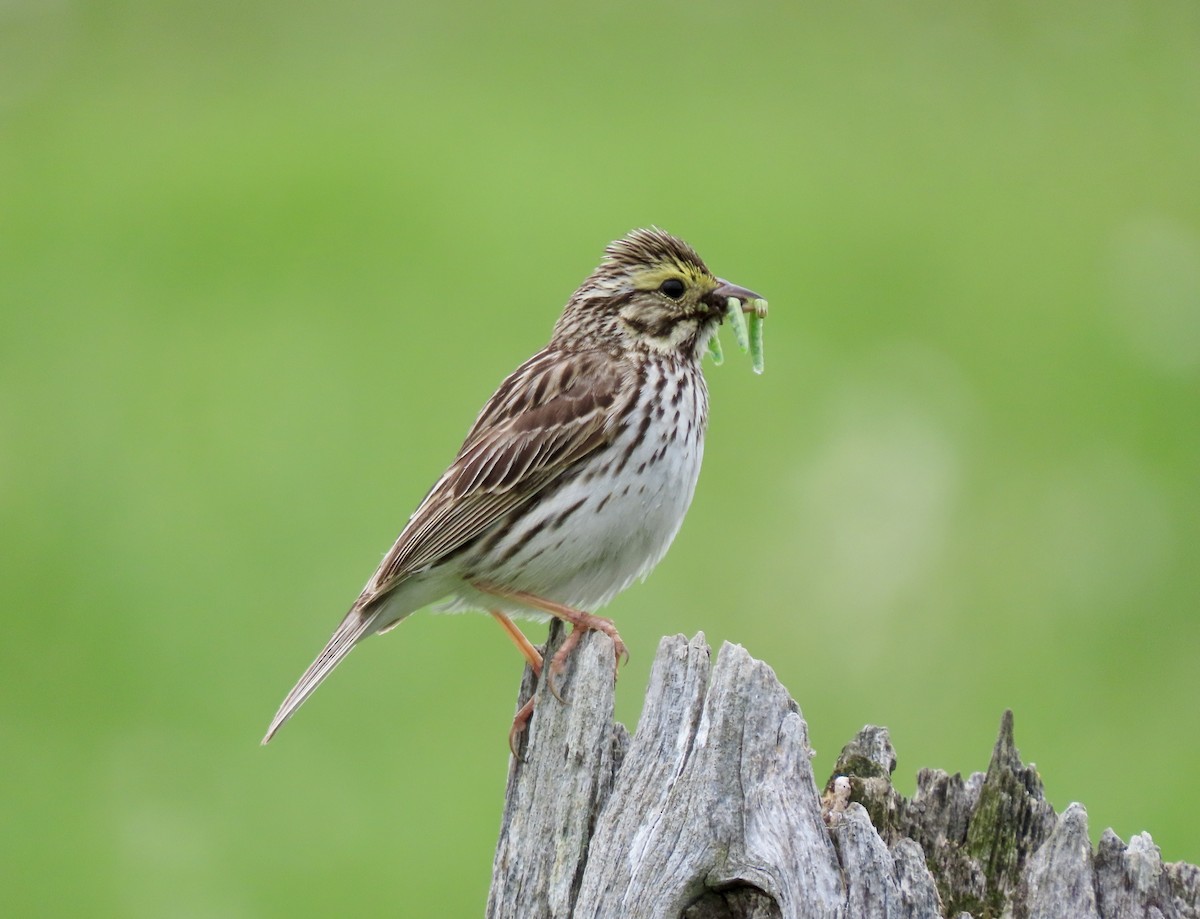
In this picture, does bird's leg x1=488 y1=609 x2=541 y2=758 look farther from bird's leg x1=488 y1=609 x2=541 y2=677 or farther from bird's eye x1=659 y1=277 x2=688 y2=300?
bird's eye x1=659 y1=277 x2=688 y2=300

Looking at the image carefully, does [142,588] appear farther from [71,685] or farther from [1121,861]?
[1121,861]

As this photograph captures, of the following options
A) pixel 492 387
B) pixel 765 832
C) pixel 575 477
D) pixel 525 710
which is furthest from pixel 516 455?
pixel 492 387

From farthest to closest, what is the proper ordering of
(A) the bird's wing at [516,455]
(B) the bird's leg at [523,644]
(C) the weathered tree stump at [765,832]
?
(A) the bird's wing at [516,455]
(B) the bird's leg at [523,644]
(C) the weathered tree stump at [765,832]

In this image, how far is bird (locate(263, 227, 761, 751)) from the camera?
6.95 meters

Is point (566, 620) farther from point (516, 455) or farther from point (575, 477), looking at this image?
point (516, 455)

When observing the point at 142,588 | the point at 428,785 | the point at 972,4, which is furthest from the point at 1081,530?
the point at 972,4

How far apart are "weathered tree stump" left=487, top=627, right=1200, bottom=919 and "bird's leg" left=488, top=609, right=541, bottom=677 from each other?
0.73 metres

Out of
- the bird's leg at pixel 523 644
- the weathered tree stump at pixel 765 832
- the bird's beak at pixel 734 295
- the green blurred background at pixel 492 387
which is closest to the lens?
the weathered tree stump at pixel 765 832

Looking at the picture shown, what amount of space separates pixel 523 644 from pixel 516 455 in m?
0.78

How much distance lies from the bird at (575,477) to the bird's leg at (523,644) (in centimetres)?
1

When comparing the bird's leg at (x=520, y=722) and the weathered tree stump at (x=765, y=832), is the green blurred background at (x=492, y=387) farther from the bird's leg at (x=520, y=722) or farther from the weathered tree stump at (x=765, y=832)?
the weathered tree stump at (x=765, y=832)

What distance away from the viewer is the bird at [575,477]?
6949mm

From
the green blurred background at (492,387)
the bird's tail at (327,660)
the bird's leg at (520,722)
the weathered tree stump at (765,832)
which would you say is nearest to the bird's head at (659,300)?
the bird's tail at (327,660)

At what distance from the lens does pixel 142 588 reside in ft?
39.2
